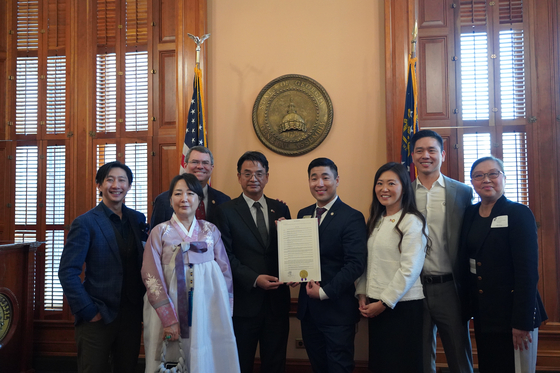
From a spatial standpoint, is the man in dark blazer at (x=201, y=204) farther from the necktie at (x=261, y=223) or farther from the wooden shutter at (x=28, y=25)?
the wooden shutter at (x=28, y=25)

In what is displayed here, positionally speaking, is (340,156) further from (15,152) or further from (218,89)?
(15,152)

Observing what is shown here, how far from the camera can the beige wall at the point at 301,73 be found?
3.28 metres

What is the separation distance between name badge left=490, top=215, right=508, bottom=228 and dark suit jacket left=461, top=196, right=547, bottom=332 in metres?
0.02

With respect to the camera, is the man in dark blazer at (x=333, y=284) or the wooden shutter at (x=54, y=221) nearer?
the man in dark blazer at (x=333, y=284)

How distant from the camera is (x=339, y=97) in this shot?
3301 millimetres

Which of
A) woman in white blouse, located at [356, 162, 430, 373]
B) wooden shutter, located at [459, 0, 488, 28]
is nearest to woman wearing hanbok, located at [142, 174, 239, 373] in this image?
woman in white blouse, located at [356, 162, 430, 373]

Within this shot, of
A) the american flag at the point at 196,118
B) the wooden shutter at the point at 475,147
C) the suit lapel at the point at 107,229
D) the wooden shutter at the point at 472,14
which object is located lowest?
the suit lapel at the point at 107,229

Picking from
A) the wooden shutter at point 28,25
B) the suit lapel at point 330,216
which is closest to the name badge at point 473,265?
the suit lapel at point 330,216

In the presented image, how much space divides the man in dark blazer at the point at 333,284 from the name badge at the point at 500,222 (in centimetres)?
71

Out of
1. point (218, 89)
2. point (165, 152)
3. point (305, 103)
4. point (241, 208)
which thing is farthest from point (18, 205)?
point (305, 103)

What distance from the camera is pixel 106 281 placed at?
211 cm

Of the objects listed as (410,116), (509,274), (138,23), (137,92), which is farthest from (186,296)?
(138,23)

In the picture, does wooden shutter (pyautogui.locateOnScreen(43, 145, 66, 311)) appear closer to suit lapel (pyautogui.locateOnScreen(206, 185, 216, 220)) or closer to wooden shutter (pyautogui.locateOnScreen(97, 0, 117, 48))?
wooden shutter (pyautogui.locateOnScreen(97, 0, 117, 48))

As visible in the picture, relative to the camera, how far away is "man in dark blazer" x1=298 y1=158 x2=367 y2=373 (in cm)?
212
